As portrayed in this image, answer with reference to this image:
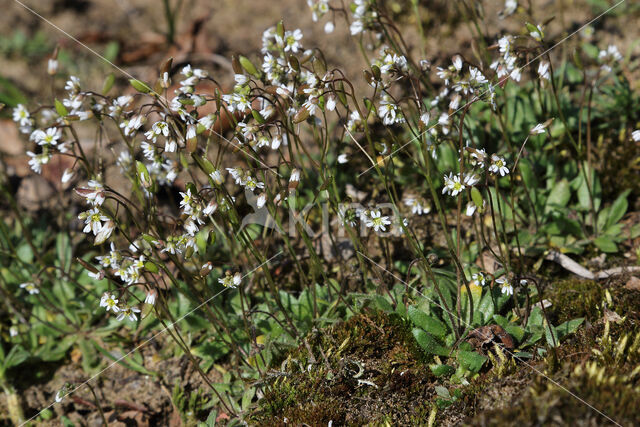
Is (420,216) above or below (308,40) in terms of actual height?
below

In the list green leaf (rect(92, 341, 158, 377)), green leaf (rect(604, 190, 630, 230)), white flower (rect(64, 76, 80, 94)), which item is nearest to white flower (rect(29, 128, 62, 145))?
white flower (rect(64, 76, 80, 94))

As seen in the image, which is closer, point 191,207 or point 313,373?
point 191,207

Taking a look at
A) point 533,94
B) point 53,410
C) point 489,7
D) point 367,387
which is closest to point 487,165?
point 367,387

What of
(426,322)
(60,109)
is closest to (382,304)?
(426,322)

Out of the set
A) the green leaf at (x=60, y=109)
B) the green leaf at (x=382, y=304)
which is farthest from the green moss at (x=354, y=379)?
the green leaf at (x=60, y=109)

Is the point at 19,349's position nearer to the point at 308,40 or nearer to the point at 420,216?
the point at 420,216
